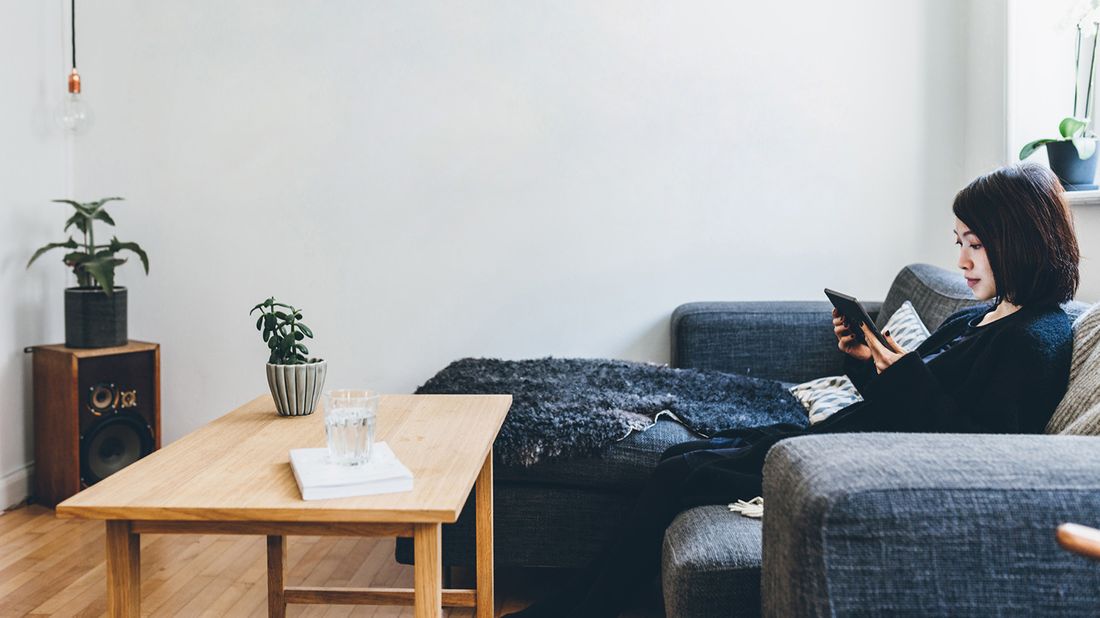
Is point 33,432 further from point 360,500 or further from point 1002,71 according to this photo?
point 1002,71

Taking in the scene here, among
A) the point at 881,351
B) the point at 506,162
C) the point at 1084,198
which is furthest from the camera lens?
the point at 506,162

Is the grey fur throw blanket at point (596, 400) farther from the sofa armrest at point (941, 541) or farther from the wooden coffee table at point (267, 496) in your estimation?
the sofa armrest at point (941, 541)

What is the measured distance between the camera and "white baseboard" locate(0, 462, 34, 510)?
3.09 m

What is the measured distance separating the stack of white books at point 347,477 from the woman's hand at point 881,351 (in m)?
0.99

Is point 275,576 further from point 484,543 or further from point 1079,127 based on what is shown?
point 1079,127

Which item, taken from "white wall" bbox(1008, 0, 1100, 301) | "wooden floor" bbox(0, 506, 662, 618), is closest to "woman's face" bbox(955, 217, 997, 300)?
"wooden floor" bbox(0, 506, 662, 618)

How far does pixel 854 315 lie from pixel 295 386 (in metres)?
1.11

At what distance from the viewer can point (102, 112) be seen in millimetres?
3457

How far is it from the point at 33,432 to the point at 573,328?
6.11 feet

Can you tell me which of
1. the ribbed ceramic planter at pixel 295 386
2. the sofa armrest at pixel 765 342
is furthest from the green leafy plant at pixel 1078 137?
the ribbed ceramic planter at pixel 295 386

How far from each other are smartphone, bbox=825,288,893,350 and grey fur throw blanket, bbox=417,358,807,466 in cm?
36

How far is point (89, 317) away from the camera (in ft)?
10.2

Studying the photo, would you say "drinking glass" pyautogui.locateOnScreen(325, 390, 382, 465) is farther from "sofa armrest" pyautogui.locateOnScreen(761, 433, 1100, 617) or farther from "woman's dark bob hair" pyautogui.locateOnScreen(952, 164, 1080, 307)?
"woman's dark bob hair" pyautogui.locateOnScreen(952, 164, 1080, 307)

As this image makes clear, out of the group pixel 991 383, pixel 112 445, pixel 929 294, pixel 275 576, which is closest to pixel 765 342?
pixel 929 294
